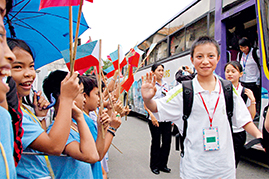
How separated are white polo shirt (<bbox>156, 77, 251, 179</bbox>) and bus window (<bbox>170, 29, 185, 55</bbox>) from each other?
3.99 m

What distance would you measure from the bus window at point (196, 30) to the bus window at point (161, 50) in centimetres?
136

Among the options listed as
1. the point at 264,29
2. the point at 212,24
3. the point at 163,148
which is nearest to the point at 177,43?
the point at 212,24

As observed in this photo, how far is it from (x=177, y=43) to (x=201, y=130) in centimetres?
456

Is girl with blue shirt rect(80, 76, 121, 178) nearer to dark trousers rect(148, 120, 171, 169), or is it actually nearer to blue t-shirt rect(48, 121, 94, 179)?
blue t-shirt rect(48, 121, 94, 179)

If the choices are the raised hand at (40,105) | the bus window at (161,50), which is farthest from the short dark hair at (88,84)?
the bus window at (161,50)

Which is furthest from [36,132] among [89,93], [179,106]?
[179,106]

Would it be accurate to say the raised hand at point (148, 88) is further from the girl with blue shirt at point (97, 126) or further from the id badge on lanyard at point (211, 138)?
the id badge on lanyard at point (211, 138)

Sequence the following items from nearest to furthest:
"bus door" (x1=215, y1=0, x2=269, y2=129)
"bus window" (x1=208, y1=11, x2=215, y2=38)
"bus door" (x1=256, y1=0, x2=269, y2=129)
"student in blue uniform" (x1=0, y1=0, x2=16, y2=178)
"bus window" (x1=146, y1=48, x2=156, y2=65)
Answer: "student in blue uniform" (x1=0, y1=0, x2=16, y2=178), "bus door" (x1=256, y1=0, x2=269, y2=129), "bus door" (x1=215, y1=0, x2=269, y2=129), "bus window" (x1=208, y1=11, x2=215, y2=38), "bus window" (x1=146, y1=48, x2=156, y2=65)

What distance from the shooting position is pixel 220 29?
4230 mm

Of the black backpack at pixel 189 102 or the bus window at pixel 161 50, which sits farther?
the bus window at pixel 161 50

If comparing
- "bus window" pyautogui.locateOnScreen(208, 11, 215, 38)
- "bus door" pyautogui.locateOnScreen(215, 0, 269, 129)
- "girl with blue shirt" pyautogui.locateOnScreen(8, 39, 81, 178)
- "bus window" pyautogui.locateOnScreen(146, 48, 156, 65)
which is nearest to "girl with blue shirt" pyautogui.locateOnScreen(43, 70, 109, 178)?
"girl with blue shirt" pyautogui.locateOnScreen(8, 39, 81, 178)

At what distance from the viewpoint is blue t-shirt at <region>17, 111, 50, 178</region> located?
107cm

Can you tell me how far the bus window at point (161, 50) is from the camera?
6.61 m

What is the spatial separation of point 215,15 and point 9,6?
4.49 meters
